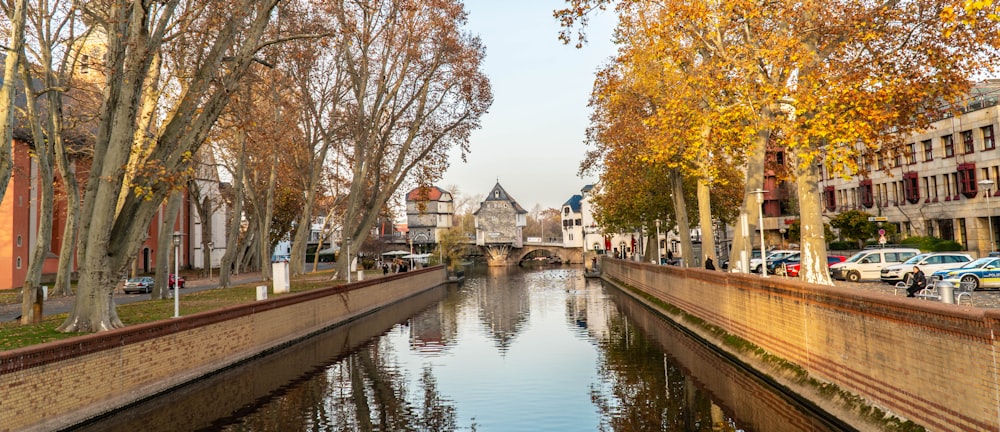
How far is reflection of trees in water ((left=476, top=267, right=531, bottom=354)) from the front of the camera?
91.4ft

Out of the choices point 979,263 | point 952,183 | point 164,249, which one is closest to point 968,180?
point 952,183

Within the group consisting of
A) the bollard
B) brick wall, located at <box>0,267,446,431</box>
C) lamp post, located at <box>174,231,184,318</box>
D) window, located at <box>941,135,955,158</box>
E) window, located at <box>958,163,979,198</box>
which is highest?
window, located at <box>941,135,955,158</box>

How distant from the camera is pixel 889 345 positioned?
35.8 ft

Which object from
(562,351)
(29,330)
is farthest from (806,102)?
(29,330)

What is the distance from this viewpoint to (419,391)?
656 inches

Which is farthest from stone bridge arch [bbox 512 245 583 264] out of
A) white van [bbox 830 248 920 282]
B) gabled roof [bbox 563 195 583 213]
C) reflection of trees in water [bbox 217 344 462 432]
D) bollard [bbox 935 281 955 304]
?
bollard [bbox 935 281 955 304]

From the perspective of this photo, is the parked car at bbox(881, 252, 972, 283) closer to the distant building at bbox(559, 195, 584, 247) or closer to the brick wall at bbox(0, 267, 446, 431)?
the brick wall at bbox(0, 267, 446, 431)

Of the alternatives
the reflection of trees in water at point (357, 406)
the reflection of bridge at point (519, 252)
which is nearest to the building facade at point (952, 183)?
the reflection of trees in water at point (357, 406)

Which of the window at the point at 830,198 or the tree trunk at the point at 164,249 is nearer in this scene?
the tree trunk at the point at 164,249

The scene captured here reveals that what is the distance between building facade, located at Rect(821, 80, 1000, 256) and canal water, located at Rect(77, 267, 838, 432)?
28.9m

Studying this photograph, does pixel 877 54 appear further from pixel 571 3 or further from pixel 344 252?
pixel 344 252

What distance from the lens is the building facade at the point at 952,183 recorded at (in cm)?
4797

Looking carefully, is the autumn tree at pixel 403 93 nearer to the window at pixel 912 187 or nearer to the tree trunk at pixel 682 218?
the tree trunk at pixel 682 218

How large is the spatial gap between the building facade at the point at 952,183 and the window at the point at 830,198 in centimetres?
716
